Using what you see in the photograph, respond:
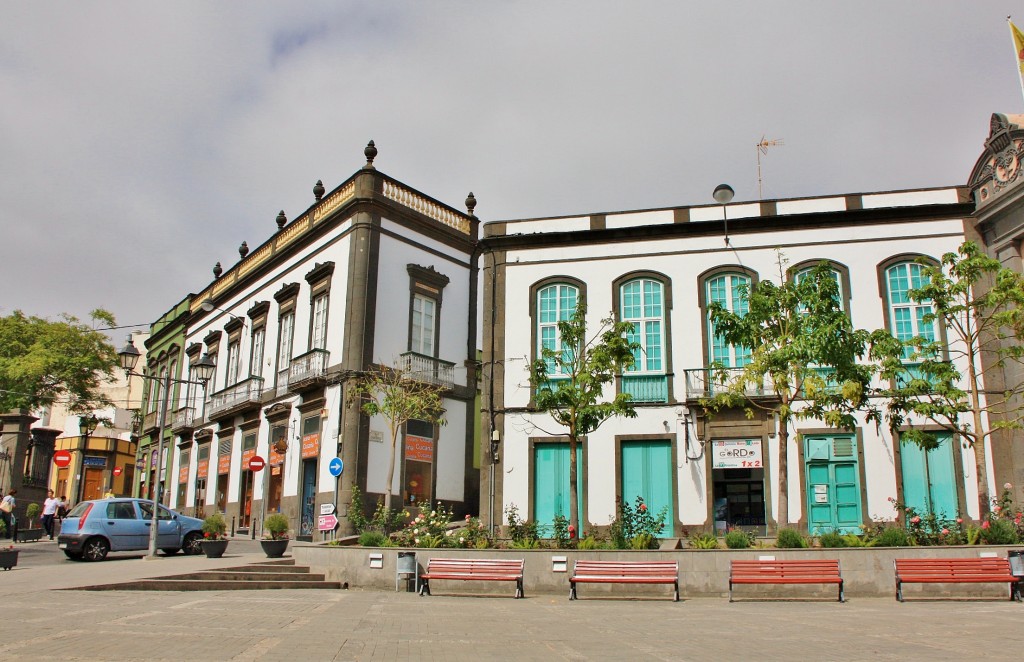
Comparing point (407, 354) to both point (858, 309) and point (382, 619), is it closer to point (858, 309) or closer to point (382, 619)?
point (858, 309)

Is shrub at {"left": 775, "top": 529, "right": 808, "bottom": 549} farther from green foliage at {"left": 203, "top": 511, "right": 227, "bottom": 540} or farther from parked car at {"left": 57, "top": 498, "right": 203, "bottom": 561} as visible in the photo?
parked car at {"left": 57, "top": 498, "right": 203, "bottom": 561}

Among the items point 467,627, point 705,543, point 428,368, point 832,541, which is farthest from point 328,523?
point 832,541

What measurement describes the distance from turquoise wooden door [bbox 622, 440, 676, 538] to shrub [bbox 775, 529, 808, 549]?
5465mm

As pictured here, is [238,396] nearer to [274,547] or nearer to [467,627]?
[274,547]

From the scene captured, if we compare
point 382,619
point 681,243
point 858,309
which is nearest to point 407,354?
point 681,243

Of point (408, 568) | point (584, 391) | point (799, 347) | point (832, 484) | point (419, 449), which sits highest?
point (799, 347)

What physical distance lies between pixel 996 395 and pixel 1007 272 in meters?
4.48

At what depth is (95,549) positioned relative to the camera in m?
20.7

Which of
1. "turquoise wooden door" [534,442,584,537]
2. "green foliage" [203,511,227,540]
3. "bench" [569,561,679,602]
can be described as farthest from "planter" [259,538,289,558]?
"bench" [569,561,679,602]

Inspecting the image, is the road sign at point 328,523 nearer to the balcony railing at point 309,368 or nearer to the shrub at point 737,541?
the balcony railing at point 309,368

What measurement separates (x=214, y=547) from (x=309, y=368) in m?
8.34

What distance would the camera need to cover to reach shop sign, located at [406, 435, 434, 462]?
2677 centimetres

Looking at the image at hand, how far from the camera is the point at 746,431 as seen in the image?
21.3 meters

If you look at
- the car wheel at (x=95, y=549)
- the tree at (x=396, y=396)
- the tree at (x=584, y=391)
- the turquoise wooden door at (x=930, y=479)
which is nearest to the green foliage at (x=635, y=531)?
the tree at (x=584, y=391)
